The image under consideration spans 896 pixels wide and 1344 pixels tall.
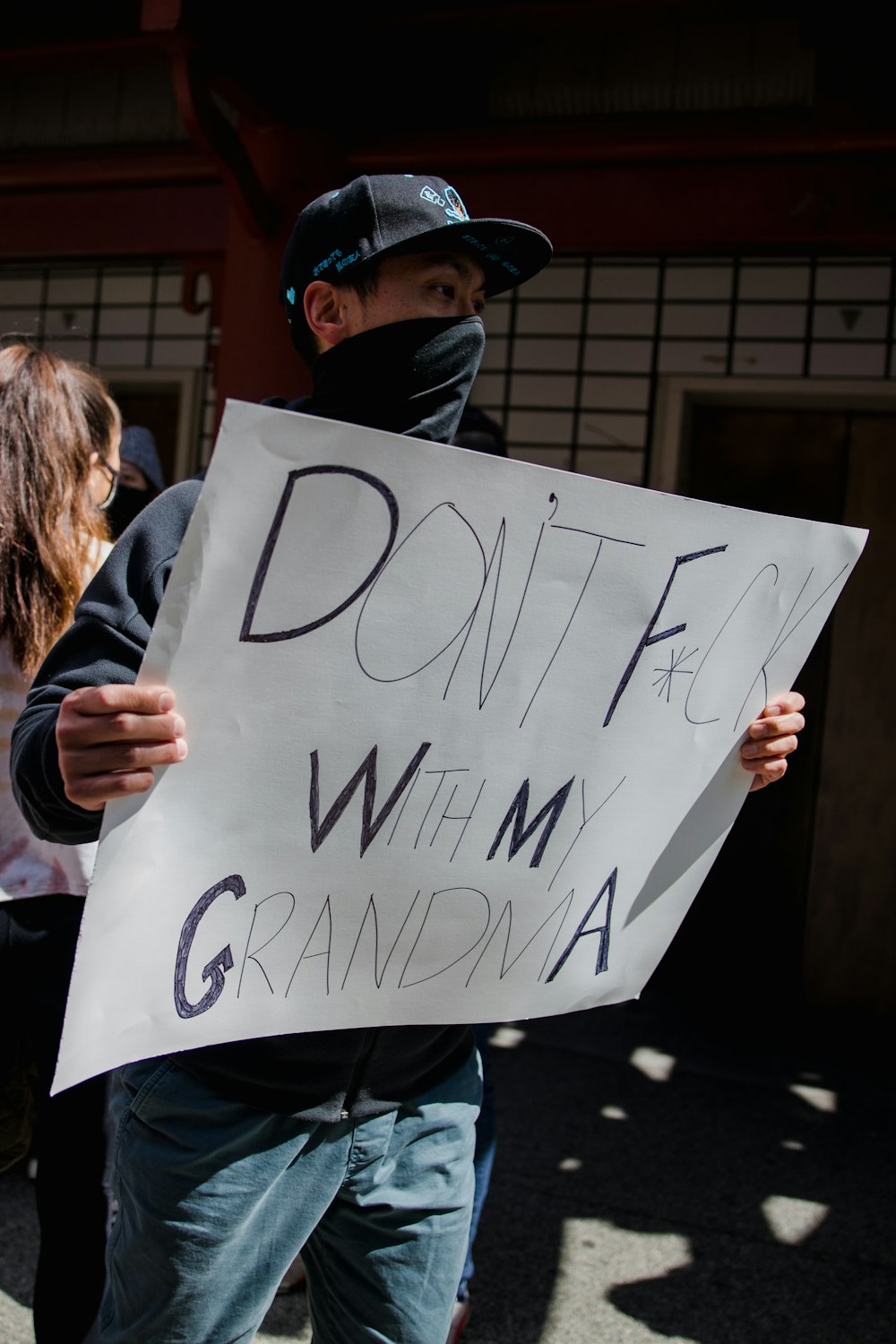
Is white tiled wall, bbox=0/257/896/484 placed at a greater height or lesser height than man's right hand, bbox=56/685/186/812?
greater

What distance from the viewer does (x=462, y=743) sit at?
43.8 inches

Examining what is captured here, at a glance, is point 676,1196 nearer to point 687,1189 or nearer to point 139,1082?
point 687,1189

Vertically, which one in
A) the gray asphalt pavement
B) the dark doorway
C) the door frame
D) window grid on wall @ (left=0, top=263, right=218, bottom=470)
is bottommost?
the gray asphalt pavement

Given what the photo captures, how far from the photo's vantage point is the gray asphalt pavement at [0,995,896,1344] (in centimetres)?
231

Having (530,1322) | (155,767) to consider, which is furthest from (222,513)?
(530,1322)

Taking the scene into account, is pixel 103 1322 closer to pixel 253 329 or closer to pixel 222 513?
pixel 222 513

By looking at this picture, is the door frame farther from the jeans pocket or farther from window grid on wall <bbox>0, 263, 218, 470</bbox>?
the jeans pocket

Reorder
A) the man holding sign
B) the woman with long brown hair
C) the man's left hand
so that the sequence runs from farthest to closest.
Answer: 1. the woman with long brown hair
2. the man's left hand
3. the man holding sign

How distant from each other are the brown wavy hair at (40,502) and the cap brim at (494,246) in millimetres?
747

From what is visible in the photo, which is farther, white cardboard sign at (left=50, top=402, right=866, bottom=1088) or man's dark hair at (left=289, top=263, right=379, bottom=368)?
man's dark hair at (left=289, top=263, right=379, bottom=368)

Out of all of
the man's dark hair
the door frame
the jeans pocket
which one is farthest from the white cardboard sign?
the door frame

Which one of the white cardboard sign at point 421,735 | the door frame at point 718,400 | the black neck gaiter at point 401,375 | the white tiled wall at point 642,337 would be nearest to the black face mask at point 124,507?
the white tiled wall at point 642,337

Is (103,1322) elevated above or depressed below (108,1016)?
below

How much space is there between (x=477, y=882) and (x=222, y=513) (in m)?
0.48
